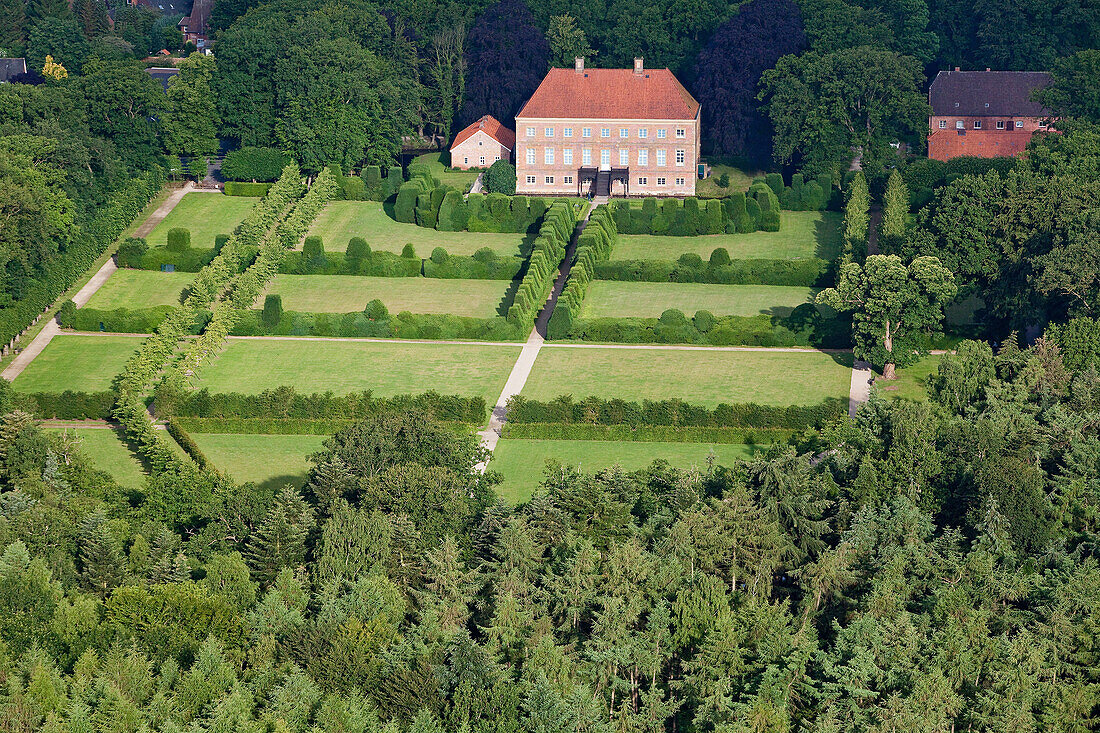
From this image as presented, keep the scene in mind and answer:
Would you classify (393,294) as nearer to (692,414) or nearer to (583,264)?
(583,264)

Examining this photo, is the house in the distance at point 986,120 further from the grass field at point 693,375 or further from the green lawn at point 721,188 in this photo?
the grass field at point 693,375

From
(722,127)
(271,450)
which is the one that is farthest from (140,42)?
(271,450)

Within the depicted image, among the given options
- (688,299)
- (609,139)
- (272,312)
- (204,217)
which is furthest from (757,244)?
(204,217)

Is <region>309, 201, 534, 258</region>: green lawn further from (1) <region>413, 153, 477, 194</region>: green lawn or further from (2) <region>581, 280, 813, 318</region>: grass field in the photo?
(2) <region>581, 280, 813, 318</region>: grass field

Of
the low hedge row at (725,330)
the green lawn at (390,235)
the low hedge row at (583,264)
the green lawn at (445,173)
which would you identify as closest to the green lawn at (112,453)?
the low hedge row at (583,264)

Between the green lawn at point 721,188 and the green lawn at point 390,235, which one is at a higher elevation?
the green lawn at point 721,188

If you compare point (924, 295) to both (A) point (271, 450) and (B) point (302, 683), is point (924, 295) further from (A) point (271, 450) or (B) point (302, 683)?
(B) point (302, 683)
